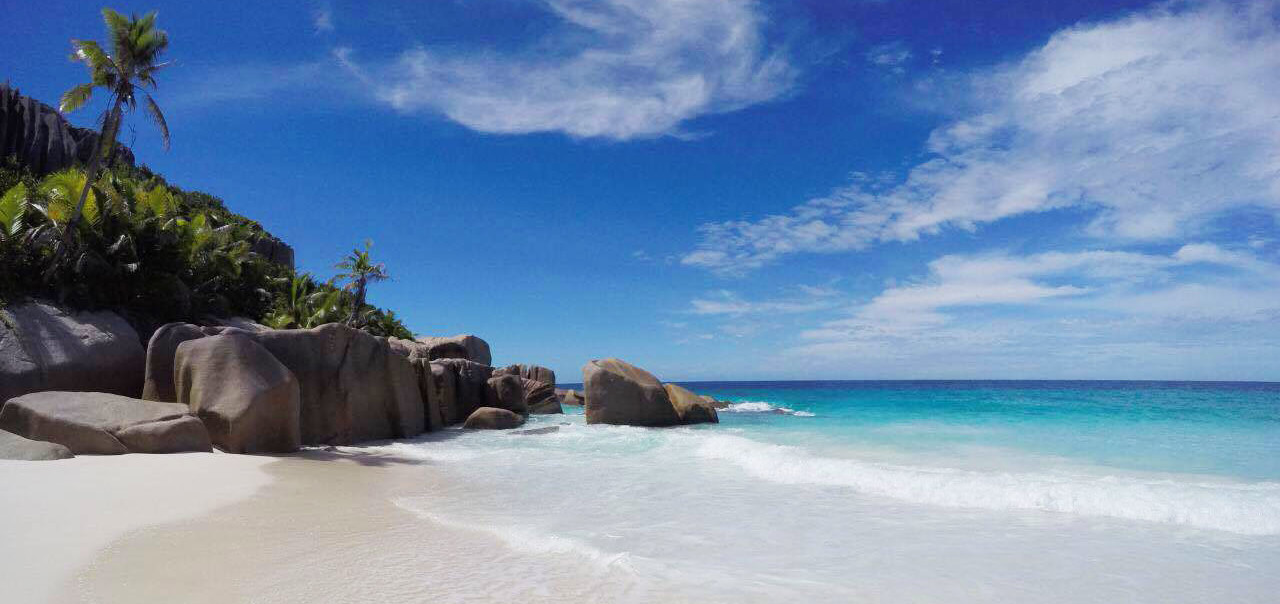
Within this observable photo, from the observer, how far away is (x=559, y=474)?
Answer: 37.8ft

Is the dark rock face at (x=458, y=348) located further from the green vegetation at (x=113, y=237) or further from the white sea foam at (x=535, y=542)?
the white sea foam at (x=535, y=542)

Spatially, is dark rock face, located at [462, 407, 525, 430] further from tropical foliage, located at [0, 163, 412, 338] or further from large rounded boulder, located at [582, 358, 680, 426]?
tropical foliage, located at [0, 163, 412, 338]

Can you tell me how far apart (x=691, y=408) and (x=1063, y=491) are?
15.3 meters

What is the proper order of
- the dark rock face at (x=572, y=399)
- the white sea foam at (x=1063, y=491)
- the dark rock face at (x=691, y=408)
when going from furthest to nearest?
1. the dark rock face at (x=572, y=399)
2. the dark rock face at (x=691, y=408)
3. the white sea foam at (x=1063, y=491)

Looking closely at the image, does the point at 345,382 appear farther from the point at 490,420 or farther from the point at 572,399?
the point at 572,399

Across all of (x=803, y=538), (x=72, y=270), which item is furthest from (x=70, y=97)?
(x=803, y=538)

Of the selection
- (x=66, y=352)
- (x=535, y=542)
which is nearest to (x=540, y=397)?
(x=66, y=352)

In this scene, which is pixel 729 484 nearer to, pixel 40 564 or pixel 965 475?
pixel 965 475

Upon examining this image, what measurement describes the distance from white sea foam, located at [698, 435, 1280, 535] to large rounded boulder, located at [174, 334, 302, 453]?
348 inches

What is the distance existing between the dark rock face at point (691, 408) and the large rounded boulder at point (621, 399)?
725mm

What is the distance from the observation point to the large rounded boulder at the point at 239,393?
37.9 ft

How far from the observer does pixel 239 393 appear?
11766 millimetres

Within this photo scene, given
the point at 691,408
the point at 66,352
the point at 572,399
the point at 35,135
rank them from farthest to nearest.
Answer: the point at 572,399, the point at 35,135, the point at 691,408, the point at 66,352

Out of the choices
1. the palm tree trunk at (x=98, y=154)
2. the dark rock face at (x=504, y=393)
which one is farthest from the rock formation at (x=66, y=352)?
the dark rock face at (x=504, y=393)
